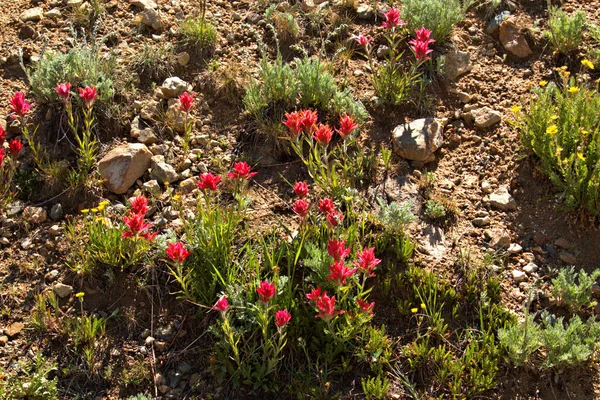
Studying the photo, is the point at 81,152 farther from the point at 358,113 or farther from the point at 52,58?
the point at 358,113

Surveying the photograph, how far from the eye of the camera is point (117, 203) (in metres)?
5.13

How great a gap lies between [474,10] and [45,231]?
4314 millimetres

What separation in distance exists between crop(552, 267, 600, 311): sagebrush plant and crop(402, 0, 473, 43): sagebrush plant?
2425 mm

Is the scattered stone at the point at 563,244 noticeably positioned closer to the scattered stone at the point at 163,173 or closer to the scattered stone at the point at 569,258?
the scattered stone at the point at 569,258

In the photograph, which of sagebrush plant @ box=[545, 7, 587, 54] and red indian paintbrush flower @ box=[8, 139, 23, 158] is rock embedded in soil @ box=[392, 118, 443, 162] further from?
red indian paintbrush flower @ box=[8, 139, 23, 158]

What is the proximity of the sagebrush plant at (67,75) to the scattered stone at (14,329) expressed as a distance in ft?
6.30

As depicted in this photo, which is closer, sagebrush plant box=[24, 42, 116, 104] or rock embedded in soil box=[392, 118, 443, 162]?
rock embedded in soil box=[392, 118, 443, 162]

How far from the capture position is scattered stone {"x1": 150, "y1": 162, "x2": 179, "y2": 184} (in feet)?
17.1

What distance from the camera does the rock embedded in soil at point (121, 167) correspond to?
514 centimetres

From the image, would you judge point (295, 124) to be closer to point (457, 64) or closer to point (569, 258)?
point (457, 64)

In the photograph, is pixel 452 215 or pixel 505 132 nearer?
pixel 452 215

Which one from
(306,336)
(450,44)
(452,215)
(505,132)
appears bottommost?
(306,336)

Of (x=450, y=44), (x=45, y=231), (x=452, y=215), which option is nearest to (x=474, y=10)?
(x=450, y=44)

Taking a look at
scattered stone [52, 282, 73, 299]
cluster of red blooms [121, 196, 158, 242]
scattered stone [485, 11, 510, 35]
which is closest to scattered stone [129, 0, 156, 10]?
cluster of red blooms [121, 196, 158, 242]
